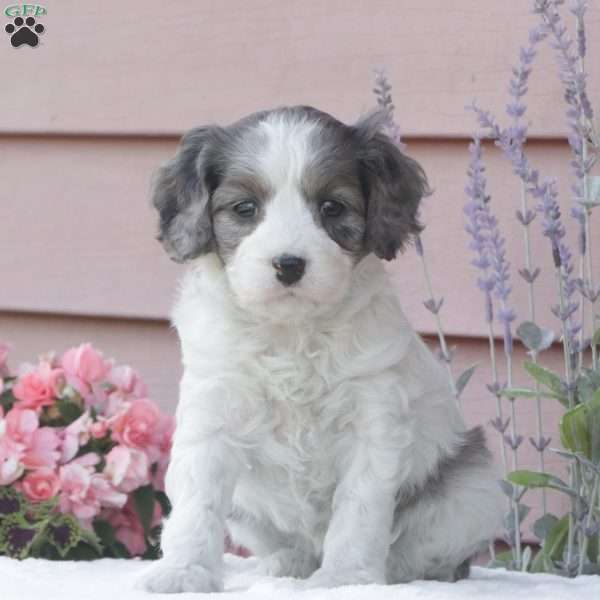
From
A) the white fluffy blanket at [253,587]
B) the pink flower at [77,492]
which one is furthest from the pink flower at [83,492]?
the white fluffy blanket at [253,587]

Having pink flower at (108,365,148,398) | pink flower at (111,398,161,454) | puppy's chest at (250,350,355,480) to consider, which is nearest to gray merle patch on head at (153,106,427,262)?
puppy's chest at (250,350,355,480)

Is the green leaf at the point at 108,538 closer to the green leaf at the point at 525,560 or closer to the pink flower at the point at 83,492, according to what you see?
the pink flower at the point at 83,492

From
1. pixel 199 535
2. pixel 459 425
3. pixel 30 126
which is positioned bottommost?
pixel 199 535

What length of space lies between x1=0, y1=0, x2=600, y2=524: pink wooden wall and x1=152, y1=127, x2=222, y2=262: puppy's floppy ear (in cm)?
155

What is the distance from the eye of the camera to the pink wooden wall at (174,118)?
5359mm

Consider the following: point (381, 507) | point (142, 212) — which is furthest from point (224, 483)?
point (142, 212)

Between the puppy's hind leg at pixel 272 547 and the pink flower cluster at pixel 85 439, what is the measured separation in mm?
797

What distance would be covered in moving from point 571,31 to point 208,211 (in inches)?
75.8

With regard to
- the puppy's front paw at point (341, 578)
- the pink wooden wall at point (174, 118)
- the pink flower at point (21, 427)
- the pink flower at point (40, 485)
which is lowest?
the puppy's front paw at point (341, 578)

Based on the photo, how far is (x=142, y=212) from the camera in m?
5.86

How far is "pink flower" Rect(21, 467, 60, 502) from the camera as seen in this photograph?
4941 millimetres

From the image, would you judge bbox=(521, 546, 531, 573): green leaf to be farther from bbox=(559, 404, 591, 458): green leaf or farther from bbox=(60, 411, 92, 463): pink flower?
bbox=(60, 411, 92, 463): pink flower

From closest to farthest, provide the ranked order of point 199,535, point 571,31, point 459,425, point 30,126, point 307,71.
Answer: point 199,535 < point 459,425 < point 571,31 < point 307,71 < point 30,126

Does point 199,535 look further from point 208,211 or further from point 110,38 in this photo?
point 110,38
